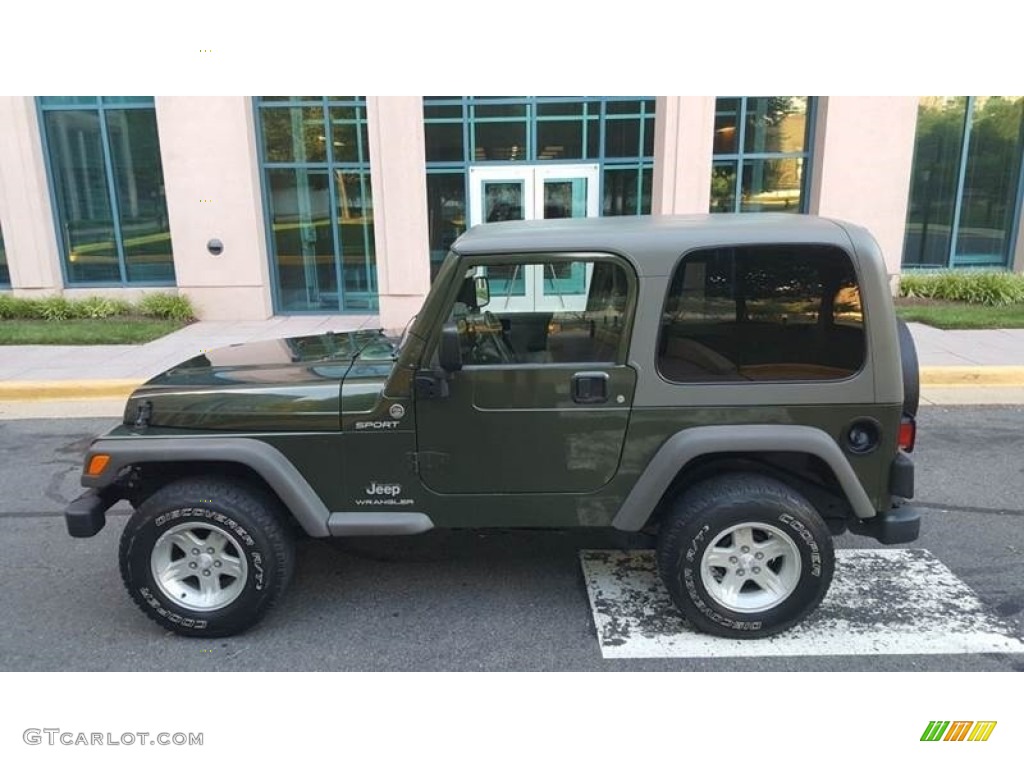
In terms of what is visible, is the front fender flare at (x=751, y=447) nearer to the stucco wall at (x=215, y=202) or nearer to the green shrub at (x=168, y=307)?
the stucco wall at (x=215, y=202)

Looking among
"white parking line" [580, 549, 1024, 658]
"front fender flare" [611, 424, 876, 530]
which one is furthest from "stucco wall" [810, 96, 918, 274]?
"front fender flare" [611, 424, 876, 530]

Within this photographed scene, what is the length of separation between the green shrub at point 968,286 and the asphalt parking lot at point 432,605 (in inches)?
295

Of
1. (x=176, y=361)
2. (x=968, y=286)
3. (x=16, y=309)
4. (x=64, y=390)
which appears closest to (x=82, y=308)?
(x=16, y=309)

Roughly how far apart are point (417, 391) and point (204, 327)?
8.73 m

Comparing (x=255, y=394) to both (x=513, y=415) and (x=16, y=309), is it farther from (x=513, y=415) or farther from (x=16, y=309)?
(x=16, y=309)

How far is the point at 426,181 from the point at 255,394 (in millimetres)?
8552

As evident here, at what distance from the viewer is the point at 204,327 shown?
34.7ft

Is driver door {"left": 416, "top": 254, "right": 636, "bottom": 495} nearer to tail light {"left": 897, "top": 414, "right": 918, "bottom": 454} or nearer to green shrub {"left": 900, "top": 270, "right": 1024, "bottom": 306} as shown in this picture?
tail light {"left": 897, "top": 414, "right": 918, "bottom": 454}

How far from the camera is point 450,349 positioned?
9.31ft

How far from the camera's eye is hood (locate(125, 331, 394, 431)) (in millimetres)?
3115

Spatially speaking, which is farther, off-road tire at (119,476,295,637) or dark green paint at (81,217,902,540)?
off-road tire at (119,476,295,637)

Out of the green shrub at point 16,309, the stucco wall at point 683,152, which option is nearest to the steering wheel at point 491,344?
A: the stucco wall at point 683,152

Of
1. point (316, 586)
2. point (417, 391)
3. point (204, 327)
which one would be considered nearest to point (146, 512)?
point (316, 586)
